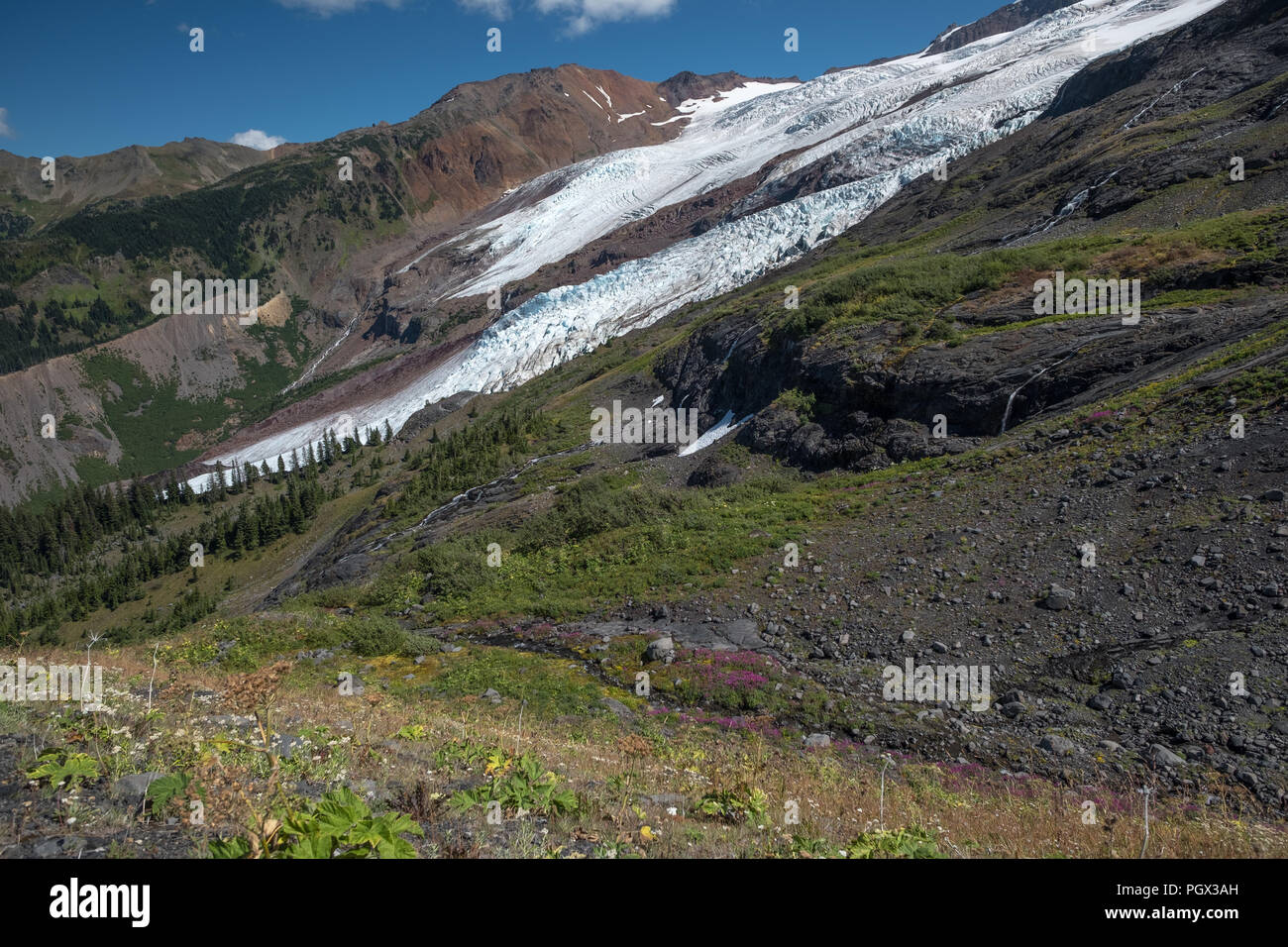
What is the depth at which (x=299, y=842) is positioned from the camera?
11.8 feet

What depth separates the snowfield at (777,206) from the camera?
3140 inches

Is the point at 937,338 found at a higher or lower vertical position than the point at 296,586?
higher

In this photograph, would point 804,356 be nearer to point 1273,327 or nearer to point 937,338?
point 937,338

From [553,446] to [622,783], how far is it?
35.5 m

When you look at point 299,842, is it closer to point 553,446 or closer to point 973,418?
point 973,418

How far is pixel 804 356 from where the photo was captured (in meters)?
26.8

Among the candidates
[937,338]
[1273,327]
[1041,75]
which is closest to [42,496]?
[937,338]

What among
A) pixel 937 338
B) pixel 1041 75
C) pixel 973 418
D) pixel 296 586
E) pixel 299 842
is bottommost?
pixel 296 586

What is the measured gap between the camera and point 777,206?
84.4m

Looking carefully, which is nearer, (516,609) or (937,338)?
(516,609)

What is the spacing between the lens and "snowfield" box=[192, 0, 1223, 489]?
3140 inches
